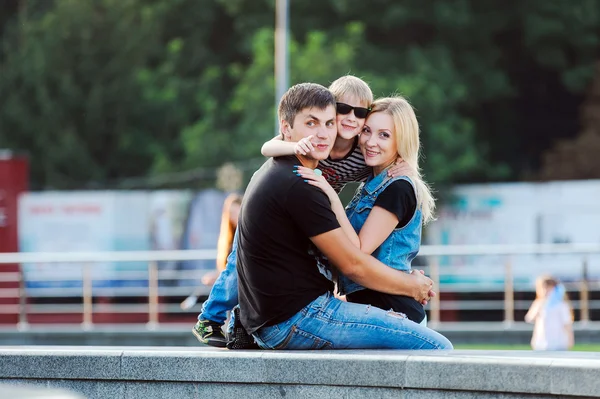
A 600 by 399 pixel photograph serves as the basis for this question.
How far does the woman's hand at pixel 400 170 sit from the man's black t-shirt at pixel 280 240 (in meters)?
0.46

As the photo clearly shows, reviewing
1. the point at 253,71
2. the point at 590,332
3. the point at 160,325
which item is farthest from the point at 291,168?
the point at 253,71

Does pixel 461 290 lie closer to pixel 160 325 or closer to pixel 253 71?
pixel 160 325

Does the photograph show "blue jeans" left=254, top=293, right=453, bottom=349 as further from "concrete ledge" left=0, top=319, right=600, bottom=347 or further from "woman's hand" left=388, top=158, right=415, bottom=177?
"concrete ledge" left=0, top=319, right=600, bottom=347

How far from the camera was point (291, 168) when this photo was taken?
561cm

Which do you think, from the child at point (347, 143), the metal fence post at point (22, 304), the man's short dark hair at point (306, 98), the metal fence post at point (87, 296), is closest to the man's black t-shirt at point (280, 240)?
the child at point (347, 143)

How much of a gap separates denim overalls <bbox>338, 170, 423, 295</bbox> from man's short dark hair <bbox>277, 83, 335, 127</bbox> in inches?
17.7

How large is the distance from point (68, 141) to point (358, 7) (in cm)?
831

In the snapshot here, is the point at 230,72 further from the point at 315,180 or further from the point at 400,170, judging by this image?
the point at 315,180

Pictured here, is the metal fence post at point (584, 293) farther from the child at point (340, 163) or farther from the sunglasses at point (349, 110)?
the sunglasses at point (349, 110)

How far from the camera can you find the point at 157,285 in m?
20.8

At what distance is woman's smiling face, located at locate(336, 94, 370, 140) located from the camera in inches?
237

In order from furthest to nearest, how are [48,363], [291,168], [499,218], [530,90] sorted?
[530,90]
[499,218]
[48,363]
[291,168]

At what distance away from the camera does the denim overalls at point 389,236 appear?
592 cm

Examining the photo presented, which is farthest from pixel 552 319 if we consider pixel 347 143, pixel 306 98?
pixel 306 98
